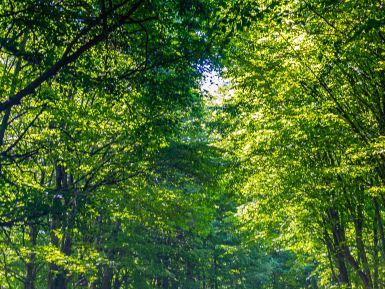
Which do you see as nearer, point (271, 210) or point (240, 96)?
point (240, 96)

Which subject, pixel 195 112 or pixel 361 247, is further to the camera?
pixel 195 112

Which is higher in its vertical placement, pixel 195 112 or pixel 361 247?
pixel 195 112

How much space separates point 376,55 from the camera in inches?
339

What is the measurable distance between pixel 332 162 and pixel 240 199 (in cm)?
478

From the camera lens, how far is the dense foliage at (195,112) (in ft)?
23.0

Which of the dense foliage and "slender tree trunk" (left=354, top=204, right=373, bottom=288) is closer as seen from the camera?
the dense foliage

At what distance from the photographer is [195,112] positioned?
1326cm

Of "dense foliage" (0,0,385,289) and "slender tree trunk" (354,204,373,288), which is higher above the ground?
"dense foliage" (0,0,385,289)

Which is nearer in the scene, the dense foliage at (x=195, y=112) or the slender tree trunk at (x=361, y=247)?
the dense foliage at (x=195, y=112)

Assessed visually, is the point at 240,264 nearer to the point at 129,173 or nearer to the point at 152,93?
the point at 129,173

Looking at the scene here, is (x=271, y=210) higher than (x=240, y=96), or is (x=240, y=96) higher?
(x=240, y=96)

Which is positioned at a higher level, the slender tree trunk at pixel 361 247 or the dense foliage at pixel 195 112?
the dense foliage at pixel 195 112

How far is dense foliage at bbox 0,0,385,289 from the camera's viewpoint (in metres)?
7.00

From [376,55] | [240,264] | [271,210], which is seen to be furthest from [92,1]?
[240,264]
